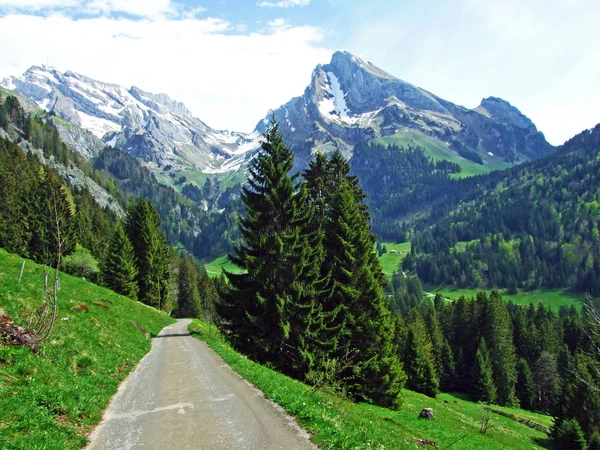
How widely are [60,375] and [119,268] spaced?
46.0 m

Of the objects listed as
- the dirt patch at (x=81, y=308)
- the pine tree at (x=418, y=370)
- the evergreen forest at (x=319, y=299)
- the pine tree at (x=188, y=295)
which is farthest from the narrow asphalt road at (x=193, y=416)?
the pine tree at (x=188, y=295)

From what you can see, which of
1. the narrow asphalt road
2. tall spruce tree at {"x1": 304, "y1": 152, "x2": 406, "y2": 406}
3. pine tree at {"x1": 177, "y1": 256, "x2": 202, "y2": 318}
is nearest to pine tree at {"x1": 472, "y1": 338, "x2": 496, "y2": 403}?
tall spruce tree at {"x1": 304, "y1": 152, "x2": 406, "y2": 406}

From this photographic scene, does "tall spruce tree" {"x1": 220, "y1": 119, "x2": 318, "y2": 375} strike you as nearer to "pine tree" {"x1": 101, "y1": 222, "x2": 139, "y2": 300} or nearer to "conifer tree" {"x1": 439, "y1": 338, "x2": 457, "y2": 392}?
"pine tree" {"x1": 101, "y1": 222, "x2": 139, "y2": 300}

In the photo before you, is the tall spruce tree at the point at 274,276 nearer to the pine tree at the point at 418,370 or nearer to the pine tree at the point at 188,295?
the pine tree at the point at 418,370

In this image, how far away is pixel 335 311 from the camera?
91.9ft

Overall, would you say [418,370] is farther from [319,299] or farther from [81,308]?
[81,308]

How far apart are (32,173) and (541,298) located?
730 feet

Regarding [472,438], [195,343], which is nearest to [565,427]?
[472,438]

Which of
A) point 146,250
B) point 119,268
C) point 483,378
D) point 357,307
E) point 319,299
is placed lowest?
point 483,378

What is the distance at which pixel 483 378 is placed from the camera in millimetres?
81625

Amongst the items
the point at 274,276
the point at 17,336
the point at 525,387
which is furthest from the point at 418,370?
the point at 17,336

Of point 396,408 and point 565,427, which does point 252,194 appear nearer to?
point 396,408

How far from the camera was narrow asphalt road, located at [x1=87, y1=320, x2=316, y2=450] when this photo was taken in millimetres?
10633

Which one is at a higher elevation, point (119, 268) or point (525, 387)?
point (119, 268)
